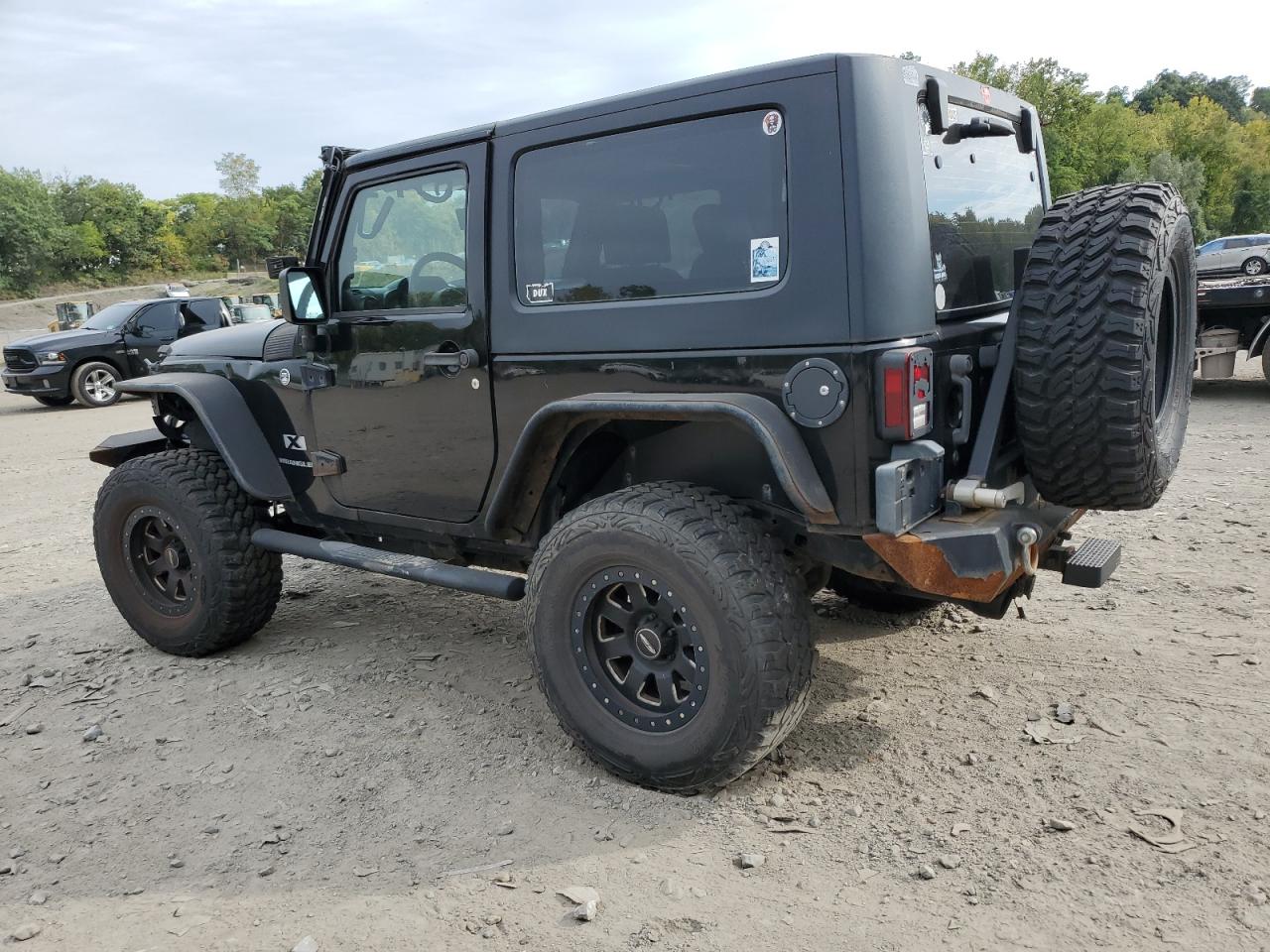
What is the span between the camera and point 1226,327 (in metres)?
10.0

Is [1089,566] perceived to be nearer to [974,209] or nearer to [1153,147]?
[974,209]

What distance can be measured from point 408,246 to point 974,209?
2.09 m

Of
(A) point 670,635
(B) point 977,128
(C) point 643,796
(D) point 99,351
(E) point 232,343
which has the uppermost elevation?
(B) point 977,128

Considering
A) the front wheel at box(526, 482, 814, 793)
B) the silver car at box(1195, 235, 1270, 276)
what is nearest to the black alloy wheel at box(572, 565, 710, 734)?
the front wheel at box(526, 482, 814, 793)

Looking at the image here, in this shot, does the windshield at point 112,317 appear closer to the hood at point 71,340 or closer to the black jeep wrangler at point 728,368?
the hood at point 71,340

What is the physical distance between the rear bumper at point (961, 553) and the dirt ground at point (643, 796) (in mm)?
709

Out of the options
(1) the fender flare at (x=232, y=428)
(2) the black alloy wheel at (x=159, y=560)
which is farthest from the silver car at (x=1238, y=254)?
(2) the black alloy wheel at (x=159, y=560)

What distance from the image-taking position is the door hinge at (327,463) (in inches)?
160

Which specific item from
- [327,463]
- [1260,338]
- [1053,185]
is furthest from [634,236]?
[1053,185]

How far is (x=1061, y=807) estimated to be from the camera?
2877mm

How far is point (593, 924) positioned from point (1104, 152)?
191 ft

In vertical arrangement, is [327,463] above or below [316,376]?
below

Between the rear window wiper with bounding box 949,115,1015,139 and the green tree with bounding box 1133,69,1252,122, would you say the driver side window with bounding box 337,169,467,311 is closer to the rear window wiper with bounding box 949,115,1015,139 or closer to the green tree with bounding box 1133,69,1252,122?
the rear window wiper with bounding box 949,115,1015,139

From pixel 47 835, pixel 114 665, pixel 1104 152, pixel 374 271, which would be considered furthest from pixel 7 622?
pixel 1104 152
